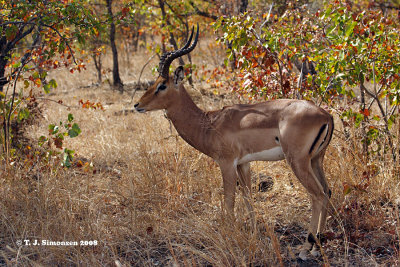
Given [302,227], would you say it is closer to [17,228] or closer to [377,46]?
[377,46]

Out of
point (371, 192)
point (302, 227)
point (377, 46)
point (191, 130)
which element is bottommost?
point (302, 227)

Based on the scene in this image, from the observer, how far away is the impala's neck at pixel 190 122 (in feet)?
13.8

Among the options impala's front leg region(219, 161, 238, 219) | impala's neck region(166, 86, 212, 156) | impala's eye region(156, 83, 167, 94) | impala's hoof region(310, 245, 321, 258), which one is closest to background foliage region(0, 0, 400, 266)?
impala's hoof region(310, 245, 321, 258)

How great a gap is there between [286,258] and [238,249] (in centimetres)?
38

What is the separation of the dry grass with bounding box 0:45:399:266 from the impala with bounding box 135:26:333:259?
8.1 inches

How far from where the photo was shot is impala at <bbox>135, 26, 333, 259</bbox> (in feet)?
11.7

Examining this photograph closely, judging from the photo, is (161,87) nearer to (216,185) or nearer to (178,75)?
(178,75)

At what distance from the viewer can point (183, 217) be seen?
419 cm

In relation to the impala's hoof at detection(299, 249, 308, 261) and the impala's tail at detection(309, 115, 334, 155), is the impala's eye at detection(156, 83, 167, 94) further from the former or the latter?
the impala's hoof at detection(299, 249, 308, 261)

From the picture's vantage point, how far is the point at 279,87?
17.8 feet

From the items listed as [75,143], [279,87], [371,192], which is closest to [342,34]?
[279,87]

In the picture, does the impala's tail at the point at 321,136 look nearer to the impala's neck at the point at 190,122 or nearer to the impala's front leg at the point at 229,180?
the impala's front leg at the point at 229,180

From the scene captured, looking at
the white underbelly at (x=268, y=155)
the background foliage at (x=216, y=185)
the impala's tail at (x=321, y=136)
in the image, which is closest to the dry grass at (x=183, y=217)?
the background foliage at (x=216, y=185)

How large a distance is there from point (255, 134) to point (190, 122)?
29.6 inches
